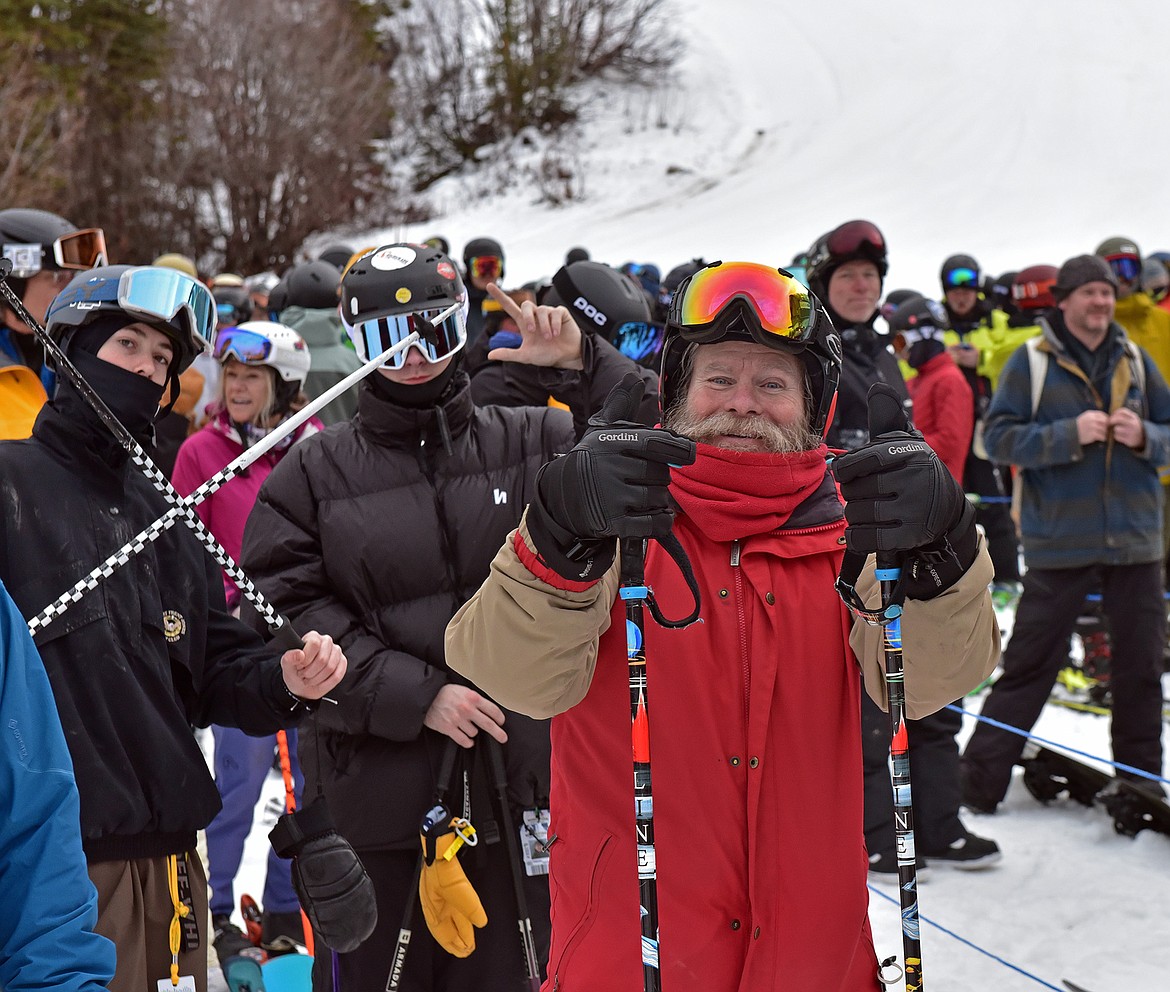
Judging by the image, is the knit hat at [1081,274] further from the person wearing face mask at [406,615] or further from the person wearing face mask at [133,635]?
the person wearing face mask at [133,635]

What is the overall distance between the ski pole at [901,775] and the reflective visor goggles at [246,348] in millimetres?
3498

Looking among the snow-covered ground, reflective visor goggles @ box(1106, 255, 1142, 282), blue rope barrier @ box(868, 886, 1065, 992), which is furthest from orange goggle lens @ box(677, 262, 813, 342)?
the snow-covered ground

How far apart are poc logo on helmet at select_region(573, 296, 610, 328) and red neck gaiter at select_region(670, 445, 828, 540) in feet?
8.19

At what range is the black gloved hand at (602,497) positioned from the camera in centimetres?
189

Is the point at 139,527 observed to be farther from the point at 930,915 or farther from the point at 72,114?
the point at 72,114

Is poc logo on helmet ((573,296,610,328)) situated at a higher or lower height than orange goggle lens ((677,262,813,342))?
lower

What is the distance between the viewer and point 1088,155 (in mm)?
33531

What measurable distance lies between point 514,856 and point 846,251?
9.46 feet

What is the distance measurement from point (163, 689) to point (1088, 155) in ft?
116

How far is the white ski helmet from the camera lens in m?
4.98

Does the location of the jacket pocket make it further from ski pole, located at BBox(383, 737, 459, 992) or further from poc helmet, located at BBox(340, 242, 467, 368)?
poc helmet, located at BBox(340, 242, 467, 368)

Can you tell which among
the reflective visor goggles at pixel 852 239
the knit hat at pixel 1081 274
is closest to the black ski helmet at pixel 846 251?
the reflective visor goggles at pixel 852 239

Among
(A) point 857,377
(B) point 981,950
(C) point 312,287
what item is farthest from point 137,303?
(C) point 312,287

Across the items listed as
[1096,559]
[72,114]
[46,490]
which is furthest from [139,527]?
[72,114]
